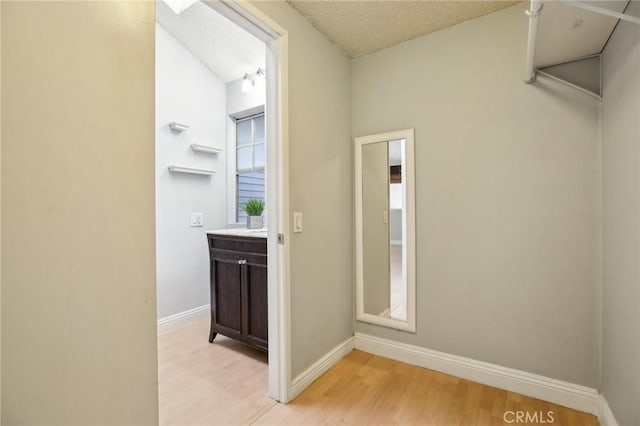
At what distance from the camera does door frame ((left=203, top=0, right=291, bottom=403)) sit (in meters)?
1.69

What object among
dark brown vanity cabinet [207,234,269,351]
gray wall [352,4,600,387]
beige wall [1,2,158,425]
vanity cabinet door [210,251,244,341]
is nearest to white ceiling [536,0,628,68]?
gray wall [352,4,600,387]

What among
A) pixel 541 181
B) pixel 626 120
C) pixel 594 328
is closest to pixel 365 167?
pixel 541 181

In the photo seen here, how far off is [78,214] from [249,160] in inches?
103

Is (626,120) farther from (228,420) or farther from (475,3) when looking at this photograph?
(228,420)

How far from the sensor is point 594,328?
5.17 ft

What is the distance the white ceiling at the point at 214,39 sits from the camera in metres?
2.54

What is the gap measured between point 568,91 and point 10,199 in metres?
2.41

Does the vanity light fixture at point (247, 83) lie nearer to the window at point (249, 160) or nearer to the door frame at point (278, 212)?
the window at point (249, 160)

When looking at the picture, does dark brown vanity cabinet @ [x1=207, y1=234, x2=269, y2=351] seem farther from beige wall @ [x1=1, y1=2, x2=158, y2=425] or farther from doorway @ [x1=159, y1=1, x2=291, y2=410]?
beige wall @ [x1=1, y1=2, x2=158, y2=425]

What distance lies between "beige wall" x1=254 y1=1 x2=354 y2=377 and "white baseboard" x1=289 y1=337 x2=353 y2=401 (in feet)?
0.12

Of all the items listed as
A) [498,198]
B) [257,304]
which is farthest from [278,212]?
[498,198]

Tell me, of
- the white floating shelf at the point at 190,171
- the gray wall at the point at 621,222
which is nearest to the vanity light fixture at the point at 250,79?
the white floating shelf at the point at 190,171

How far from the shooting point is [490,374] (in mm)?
1827

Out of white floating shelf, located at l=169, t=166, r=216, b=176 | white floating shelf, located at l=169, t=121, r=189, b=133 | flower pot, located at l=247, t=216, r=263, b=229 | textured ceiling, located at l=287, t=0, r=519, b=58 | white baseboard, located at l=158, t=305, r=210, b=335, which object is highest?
textured ceiling, located at l=287, t=0, r=519, b=58
